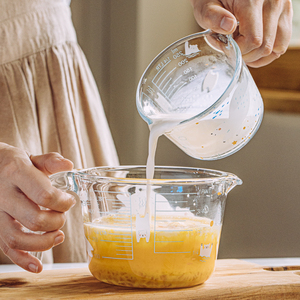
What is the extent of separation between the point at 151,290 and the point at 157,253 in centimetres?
5

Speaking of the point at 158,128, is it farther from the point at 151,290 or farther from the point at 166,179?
the point at 151,290

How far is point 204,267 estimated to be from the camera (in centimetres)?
54

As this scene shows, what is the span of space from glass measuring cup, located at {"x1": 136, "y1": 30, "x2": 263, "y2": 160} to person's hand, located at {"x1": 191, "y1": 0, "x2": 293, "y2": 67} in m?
0.03

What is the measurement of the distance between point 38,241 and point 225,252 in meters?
1.89

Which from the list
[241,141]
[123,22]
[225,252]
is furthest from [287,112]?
[241,141]

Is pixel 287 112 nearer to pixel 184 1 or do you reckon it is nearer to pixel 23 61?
pixel 184 1

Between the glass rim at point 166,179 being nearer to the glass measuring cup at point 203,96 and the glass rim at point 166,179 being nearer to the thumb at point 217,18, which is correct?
the glass measuring cup at point 203,96

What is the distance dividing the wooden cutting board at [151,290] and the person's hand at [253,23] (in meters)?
0.37

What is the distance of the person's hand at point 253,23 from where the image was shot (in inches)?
24.8

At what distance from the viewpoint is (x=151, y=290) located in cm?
52

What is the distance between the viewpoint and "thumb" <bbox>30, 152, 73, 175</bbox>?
559mm

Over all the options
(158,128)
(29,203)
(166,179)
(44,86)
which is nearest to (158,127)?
(158,128)

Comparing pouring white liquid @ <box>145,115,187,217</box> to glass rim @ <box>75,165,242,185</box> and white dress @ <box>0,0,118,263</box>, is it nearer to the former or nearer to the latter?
glass rim @ <box>75,165,242,185</box>

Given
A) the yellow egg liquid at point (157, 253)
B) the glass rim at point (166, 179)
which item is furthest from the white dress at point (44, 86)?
the yellow egg liquid at point (157, 253)
